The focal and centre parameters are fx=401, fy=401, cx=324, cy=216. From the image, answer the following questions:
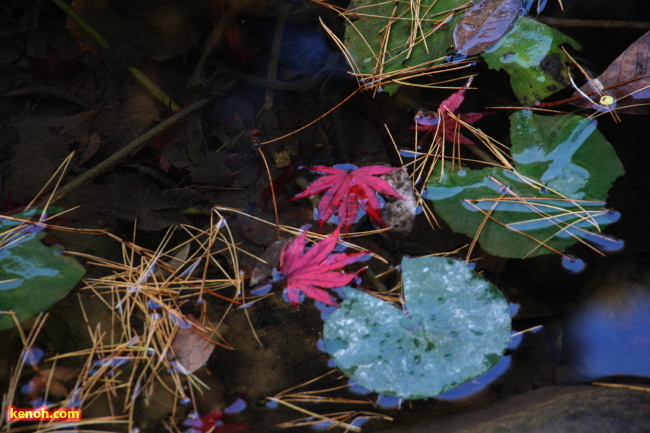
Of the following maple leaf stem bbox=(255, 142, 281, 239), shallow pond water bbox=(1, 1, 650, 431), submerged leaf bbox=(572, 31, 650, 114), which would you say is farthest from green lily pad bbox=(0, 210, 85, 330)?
submerged leaf bbox=(572, 31, 650, 114)

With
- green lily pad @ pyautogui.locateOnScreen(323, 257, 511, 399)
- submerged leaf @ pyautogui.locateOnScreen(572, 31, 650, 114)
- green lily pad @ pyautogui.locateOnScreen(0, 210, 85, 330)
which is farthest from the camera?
submerged leaf @ pyautogui.locateOnScreen(572, 31, 650, 114)

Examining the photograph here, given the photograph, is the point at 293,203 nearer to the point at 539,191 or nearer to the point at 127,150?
the point at 127,150

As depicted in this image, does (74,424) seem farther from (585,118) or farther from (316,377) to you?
(585,118)

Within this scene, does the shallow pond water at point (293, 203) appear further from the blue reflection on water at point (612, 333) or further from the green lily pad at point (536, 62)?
the green lily pad at point (536, 62)

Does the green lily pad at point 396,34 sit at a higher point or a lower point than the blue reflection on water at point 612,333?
higher

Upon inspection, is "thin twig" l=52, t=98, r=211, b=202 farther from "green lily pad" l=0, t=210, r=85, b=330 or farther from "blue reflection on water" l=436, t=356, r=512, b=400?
"blue reflection on water" l=436, t=356, r=512, b=400

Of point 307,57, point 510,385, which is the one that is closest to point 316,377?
point 510,385

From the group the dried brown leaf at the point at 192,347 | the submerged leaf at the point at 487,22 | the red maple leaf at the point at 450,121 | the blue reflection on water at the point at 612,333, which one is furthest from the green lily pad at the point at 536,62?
the dried brown leaf at the point at 192,347
